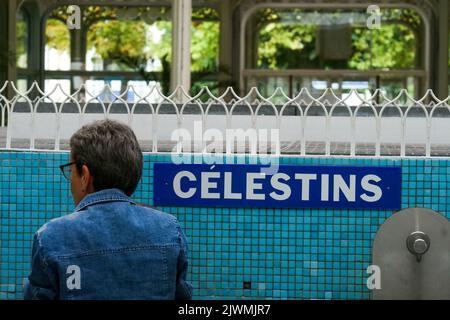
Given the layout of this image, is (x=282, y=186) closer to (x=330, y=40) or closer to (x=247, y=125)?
(x=247, y=125)

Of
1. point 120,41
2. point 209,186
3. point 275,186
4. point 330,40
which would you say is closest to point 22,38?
point 120,41

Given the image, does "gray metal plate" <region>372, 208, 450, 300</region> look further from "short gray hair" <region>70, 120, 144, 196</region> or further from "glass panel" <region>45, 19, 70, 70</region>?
"glass panel" <region>45, 19, 70, 70</region>

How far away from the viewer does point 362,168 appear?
17.4 feet

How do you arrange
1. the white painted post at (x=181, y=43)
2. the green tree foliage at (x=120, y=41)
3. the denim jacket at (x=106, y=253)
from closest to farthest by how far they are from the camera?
1. the denim jacket at (x=106, y=253)
2. the white painted post at (x=181, y=43)
3. the green tree foliage at (x=120, y=41)

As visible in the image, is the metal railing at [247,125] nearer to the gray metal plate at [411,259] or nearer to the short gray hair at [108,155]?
the gray metal plate at [411,259]

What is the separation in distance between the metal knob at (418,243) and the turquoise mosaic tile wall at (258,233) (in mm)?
183

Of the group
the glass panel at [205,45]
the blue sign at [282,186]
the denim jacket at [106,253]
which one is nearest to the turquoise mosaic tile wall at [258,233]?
the blue sign at [282,186]

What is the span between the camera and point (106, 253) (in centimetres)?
249

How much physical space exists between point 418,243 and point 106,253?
10.6 ft

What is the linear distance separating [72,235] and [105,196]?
15 cm

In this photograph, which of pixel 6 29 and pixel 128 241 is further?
pixel 6 29

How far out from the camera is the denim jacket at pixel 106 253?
2459mm
